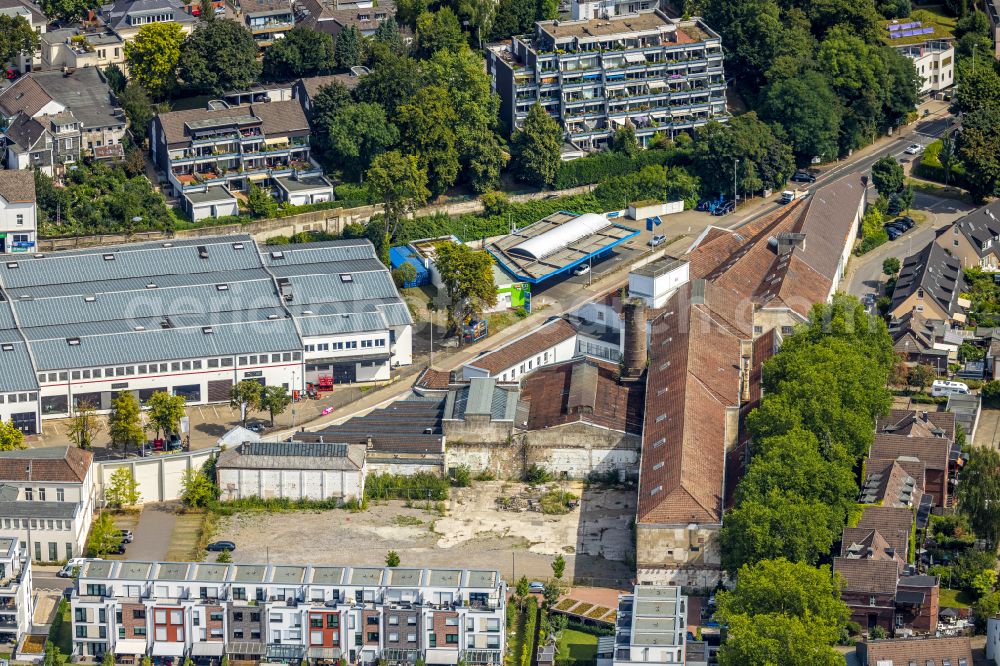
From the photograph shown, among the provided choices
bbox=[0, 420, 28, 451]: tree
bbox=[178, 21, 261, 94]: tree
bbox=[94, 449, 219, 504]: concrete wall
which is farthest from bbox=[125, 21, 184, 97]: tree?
bbox=[94, 449, 219, 504]: concrete wall

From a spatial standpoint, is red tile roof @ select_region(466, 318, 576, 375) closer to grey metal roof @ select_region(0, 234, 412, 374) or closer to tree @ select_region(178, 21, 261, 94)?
grey metal roof @ select_region(0, 234, 412, 374)

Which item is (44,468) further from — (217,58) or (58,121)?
(217,58)

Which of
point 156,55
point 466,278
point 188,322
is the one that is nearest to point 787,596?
point 466,278

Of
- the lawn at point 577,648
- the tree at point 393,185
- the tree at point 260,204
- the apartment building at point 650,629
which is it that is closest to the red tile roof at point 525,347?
Answer: the tree at point 393,185

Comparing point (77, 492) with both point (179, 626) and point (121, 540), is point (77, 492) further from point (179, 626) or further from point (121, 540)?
point (179, 626)

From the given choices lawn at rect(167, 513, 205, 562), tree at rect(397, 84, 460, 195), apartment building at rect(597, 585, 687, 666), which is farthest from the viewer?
tree at rect(397, 84, 460, 195)

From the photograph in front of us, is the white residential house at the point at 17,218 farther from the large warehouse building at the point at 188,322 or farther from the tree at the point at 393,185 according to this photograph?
the tree at the point at 393,185
